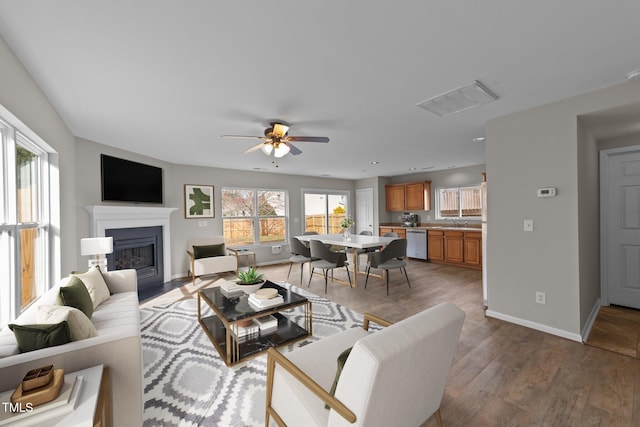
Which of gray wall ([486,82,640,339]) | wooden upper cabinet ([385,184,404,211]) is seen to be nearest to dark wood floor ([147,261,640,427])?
gray wall ([486,82,640,339])

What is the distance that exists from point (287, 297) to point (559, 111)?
129 inches

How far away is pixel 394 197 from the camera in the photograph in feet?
25.3

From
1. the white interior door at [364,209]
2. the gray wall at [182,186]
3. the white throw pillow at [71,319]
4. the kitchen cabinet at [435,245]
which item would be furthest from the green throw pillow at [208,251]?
the kitchen cabinet at [435,245]

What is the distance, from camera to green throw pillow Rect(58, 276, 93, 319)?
1944 millimetres

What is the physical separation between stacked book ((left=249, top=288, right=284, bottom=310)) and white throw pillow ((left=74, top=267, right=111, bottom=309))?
56.4 inches

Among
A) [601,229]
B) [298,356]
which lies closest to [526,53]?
[298,356]

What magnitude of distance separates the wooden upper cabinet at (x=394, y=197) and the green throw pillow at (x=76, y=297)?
6.94 m

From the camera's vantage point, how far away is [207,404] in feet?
5.95

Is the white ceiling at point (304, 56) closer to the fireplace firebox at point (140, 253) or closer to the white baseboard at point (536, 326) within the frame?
the fireplace firebox at point (140, 253)

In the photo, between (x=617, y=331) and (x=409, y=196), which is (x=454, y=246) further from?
(x=617, y=331)

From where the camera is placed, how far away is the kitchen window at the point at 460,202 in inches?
248

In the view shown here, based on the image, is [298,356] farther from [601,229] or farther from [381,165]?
[381,165]

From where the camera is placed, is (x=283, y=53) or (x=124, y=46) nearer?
(x=124, y=46)

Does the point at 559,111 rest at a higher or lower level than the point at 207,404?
higher
